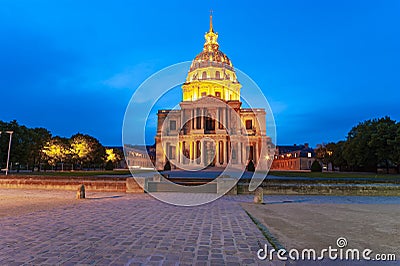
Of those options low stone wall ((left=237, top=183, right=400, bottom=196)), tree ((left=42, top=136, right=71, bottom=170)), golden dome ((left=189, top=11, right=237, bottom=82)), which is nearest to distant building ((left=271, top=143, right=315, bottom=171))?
golden dome ((left=189, top=11, right=237, bottom=82))

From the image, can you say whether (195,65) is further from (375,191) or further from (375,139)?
(375,191)

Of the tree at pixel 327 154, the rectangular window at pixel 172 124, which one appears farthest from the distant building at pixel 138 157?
the tree at pixel 327 154

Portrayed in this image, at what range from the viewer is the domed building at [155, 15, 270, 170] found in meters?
66.5

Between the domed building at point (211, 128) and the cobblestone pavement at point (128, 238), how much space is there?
50005 millimetres

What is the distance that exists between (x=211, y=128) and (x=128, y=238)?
67.2 meters

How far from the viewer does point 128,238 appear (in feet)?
20.6

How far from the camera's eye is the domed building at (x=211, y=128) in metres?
66.5

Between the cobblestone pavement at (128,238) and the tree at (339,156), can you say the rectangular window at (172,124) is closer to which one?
the tree at (339,156)

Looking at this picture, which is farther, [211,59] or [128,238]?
[211,59]

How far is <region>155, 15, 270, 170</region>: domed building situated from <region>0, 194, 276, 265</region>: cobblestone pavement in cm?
5001

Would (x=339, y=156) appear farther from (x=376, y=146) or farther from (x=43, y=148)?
(x=43, y=148)

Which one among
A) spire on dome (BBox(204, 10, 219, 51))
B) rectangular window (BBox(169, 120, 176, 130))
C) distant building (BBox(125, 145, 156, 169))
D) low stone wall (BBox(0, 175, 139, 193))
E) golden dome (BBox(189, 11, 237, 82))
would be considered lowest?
low stone wall (BBox(0, 175, 139, 193))

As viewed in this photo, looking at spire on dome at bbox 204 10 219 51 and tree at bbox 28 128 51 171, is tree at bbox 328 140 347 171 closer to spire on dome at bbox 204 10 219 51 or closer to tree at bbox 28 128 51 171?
spire on dome at bbox 204 10 219 51

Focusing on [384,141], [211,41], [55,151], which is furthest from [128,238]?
[211,41]
